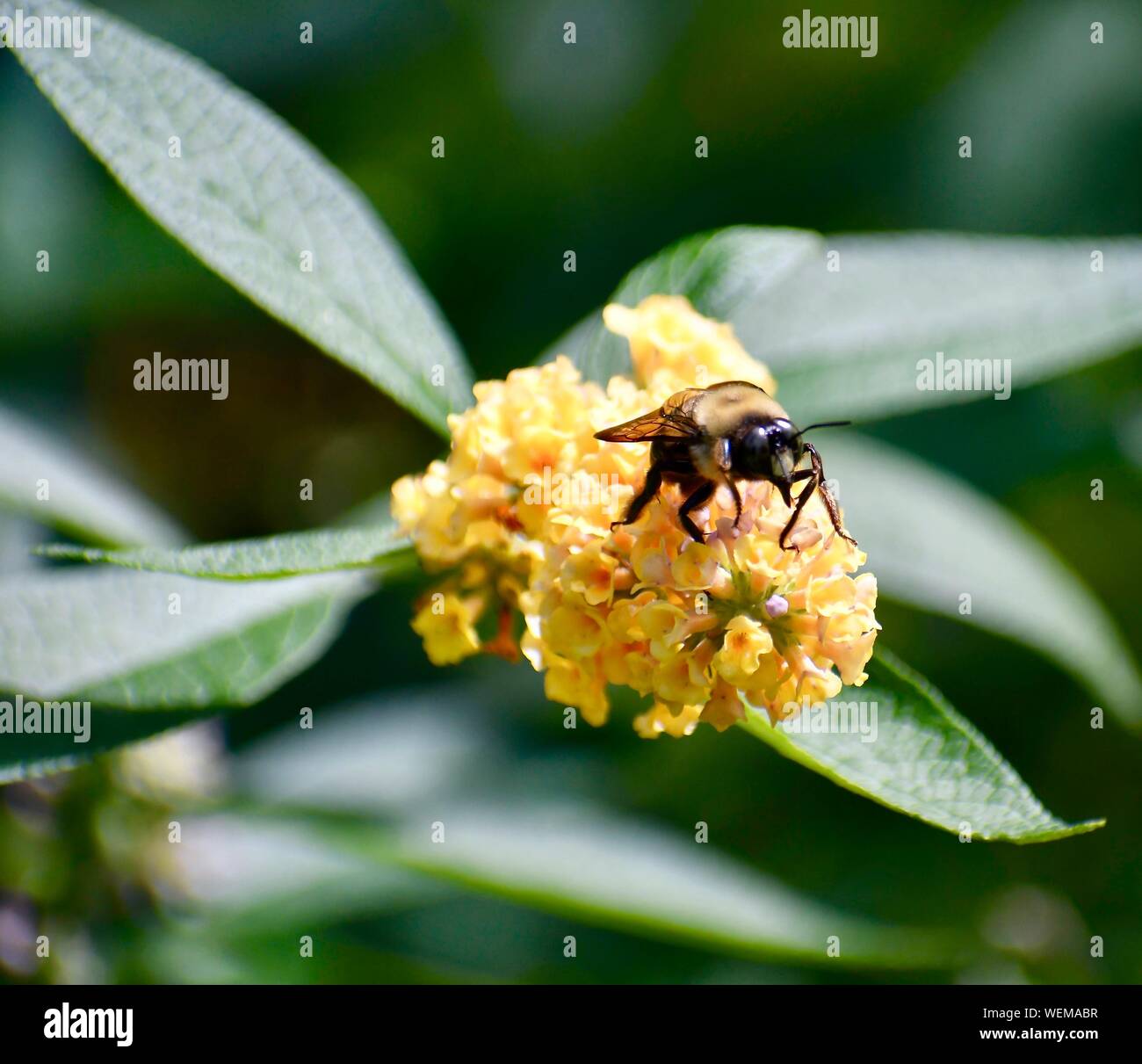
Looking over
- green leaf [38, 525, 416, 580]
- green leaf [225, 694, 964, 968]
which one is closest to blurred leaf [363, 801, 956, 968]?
green leaf [225, 694, 964, 968]

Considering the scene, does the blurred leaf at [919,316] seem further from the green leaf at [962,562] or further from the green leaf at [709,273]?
the green leaf at [962,562]

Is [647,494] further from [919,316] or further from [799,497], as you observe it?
[919,316]

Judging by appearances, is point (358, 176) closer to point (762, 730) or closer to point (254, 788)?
point (254, 788)

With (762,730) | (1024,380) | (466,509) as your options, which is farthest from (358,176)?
(762,730)

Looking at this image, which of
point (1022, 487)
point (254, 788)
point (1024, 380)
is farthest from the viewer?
point (1022, 487)

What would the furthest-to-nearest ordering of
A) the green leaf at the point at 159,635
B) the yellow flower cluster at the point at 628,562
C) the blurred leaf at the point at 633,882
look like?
the blurred leaf at the point at 633,882, the green leaf at the point at 159,635, the yellow flower cluster at the point at 628,562

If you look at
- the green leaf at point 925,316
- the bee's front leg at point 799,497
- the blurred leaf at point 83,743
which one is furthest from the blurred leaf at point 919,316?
the blurred leaf at point 83,743

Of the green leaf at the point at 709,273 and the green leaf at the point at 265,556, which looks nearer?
the green leaf at the point at 265,556
